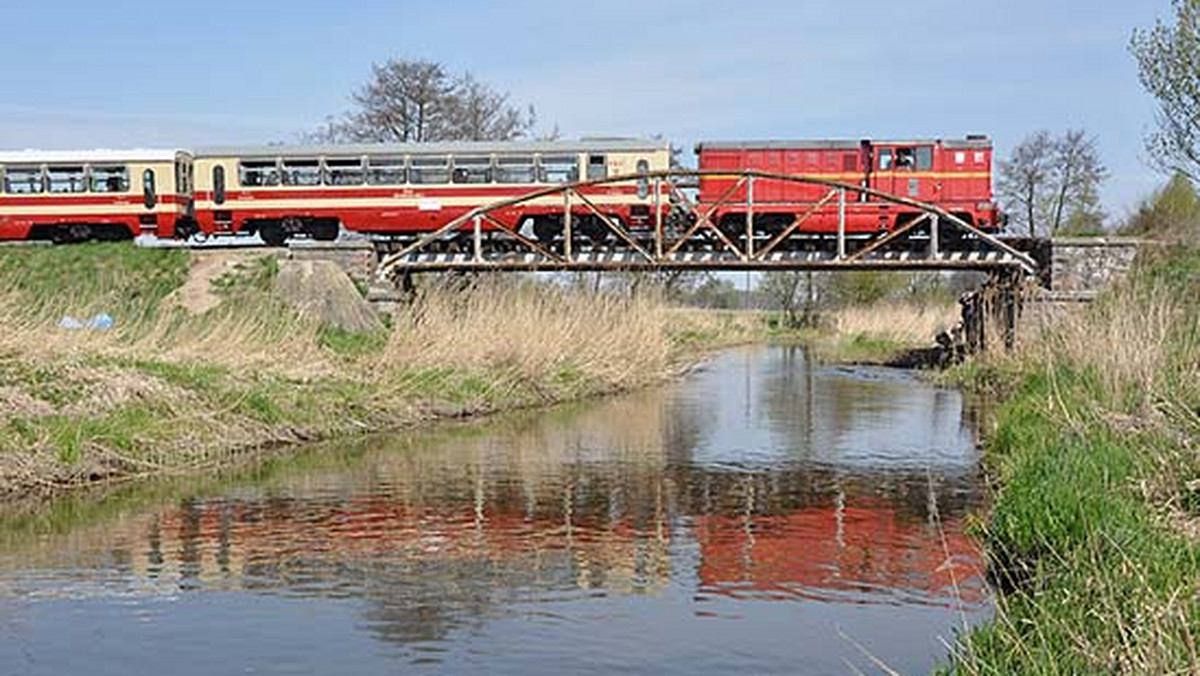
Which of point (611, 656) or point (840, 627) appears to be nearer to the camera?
point (611, 656)

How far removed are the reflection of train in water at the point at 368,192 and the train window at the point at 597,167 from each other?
0.03 metres

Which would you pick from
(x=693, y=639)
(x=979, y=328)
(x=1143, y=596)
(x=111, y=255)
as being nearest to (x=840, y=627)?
(x=693, y=639)

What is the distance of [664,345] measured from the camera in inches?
1303

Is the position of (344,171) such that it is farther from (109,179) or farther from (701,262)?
(701,262)

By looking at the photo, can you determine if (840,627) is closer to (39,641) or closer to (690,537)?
(690,537)

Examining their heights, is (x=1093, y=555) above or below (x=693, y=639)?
above

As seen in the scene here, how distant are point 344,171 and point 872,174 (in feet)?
40.7

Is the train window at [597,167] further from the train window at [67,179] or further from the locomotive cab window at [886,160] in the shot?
the train window at [67,179]

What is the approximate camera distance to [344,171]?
30.8 metres

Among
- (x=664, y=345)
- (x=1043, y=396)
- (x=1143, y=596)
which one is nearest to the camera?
(x=1143, y=596)

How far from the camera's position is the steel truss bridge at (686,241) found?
28.8 metres

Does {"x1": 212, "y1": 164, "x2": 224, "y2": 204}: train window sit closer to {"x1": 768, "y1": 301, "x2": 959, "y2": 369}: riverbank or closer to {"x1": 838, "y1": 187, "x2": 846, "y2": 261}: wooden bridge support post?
{"x1": 838, "y1": 187, "x2": 846, "y2": 261}: wooden bridge support post

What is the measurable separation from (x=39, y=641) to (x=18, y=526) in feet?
13.2

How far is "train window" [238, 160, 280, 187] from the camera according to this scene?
30844 millimetres
